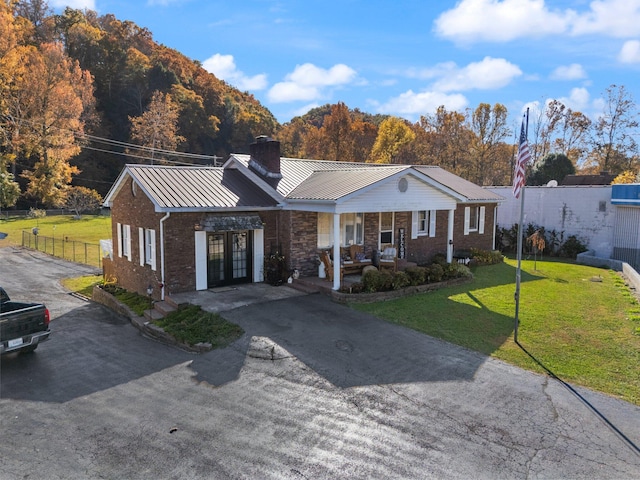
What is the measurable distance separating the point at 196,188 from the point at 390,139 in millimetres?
40075

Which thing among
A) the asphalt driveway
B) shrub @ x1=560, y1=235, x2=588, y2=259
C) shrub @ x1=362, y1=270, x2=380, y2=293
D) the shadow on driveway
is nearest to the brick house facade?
shrub @ x1=362, y1=270, x2=380, y2=293

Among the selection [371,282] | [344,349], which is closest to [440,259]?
[371,282]

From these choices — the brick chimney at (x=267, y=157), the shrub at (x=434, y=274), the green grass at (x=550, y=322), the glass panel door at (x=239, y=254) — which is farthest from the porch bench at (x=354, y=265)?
the brick chimney at (x=267, y=157)

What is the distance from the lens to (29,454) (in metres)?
5.80

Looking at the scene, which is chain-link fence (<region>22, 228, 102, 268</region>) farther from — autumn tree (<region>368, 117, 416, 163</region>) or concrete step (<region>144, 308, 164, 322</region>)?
autumn tree (<region>368, 117, 416, 163</region>)

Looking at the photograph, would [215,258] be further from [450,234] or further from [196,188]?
[450,234]

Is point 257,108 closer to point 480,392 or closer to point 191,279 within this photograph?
point 191,279

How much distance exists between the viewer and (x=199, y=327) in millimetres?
10625

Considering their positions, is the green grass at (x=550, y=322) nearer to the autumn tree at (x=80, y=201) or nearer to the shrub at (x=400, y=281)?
the shrub at (x=400, y=281)

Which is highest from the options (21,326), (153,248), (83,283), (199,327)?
(153,248)

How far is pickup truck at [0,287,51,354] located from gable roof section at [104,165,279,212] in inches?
167

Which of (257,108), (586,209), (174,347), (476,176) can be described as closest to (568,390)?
(174,347)

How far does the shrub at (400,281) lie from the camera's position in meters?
14.0

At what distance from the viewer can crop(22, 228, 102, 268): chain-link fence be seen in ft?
82.0
